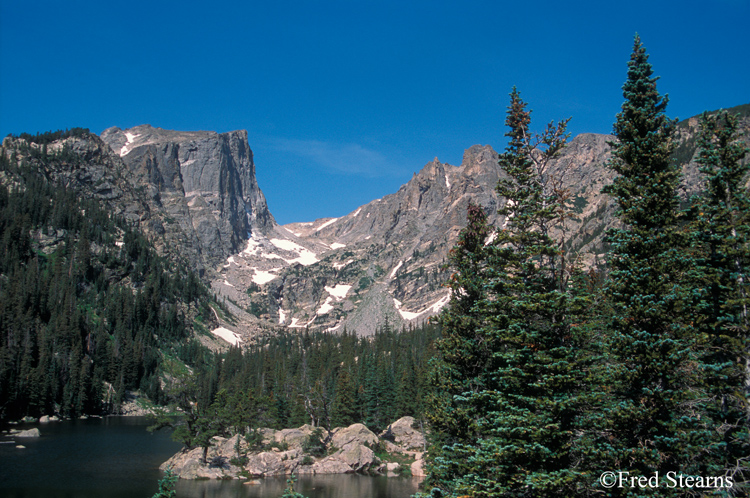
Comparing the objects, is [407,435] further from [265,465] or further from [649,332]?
[649,332]

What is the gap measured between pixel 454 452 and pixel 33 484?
151 ft

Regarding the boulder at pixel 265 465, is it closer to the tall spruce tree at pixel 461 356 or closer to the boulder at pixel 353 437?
A: the boulder at pixel 353 437

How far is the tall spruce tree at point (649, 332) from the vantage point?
17.1m

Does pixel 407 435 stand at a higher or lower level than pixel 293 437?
lower

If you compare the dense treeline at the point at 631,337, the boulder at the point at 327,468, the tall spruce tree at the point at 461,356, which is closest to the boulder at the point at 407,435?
the boulder at the point at 327,468

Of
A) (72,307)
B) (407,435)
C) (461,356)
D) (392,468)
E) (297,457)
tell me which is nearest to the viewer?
(461,356)

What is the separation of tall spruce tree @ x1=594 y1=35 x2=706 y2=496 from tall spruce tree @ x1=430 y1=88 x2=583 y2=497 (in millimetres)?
1835

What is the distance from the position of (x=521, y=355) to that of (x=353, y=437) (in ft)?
174

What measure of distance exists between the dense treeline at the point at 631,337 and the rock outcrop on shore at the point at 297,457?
40.9m

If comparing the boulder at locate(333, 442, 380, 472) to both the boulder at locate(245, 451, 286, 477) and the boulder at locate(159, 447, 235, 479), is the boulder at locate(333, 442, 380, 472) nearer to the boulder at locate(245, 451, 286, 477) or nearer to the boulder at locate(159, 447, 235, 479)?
the boulder at locate(245, 451, 286, 477)

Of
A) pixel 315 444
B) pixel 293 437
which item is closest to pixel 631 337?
pixel 315 444

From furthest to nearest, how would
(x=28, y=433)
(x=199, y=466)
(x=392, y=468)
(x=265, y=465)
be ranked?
(x=28, y=433) → (x=392, y=468) → (x=265, y=465) → (x=199, y=466)

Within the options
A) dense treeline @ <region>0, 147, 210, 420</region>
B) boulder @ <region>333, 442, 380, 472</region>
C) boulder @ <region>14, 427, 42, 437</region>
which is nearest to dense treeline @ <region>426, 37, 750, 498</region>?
boulder @ <region>333, 442, 380, 472</region>

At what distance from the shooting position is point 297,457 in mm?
60625
